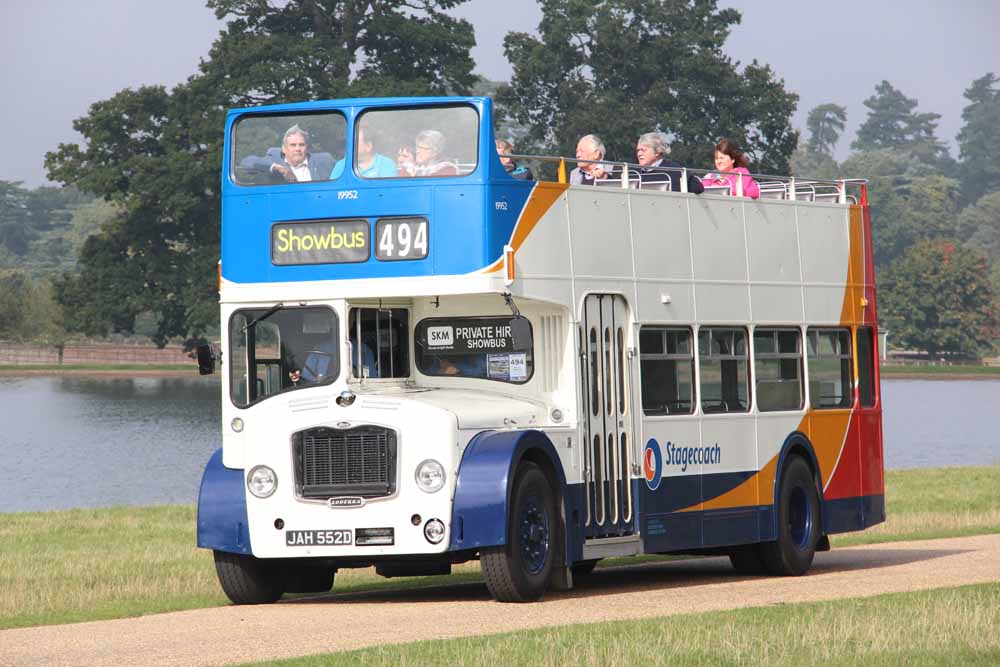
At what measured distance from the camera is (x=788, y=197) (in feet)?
68.4

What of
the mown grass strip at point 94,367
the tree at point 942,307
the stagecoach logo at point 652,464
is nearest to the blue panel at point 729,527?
the stagecoach logo at point 652,464

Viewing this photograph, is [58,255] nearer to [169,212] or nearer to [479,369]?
[169,212]

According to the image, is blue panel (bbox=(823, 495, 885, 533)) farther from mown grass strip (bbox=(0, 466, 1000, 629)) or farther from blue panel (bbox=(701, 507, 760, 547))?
mown grass strip (bbox=(0, 466, 1000, 629))

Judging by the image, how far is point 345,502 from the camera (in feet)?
51.0

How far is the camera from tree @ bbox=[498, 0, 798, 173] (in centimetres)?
8556

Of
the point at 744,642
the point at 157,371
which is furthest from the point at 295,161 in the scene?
the point at 157,371

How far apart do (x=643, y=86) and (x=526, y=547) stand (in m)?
76.2

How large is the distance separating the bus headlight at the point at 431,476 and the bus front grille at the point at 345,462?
0.78 feet

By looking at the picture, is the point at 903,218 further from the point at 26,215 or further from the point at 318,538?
the point at 318,538

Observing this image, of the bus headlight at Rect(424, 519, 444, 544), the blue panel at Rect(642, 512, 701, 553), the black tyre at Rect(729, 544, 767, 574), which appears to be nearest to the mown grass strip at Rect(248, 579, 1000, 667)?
the bus headlight at Rect(424, 519, 444, 544)

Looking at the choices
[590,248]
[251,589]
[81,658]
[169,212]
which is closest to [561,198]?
[590,248]

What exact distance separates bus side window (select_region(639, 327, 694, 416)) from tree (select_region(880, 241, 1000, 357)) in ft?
383

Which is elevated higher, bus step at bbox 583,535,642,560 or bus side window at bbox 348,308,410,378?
bus side window at bbox 348,308,410,378

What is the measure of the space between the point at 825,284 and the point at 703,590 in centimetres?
470
